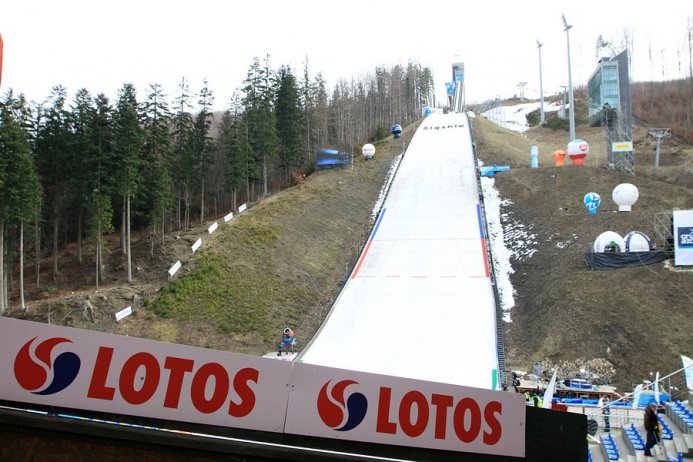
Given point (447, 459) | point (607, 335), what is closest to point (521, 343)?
point (607, 335)

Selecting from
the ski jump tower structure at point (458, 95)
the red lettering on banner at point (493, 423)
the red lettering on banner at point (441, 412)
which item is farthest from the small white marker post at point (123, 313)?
the ski jump tower structure at point (458, 95)

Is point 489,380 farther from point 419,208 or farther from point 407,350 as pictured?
point 419,208

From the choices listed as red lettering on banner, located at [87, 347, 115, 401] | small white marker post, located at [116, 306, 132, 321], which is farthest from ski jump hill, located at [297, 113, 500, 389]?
red lettering on banner, located at [87, 347, 115, 401]

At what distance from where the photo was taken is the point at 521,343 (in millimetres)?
20375

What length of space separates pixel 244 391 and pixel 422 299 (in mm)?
21099

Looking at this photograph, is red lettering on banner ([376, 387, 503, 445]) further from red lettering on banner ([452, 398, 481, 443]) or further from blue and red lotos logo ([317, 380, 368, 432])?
blue and red lotos logo ([317, 380, 368, 432])

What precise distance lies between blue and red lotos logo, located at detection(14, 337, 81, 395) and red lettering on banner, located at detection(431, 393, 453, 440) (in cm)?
242

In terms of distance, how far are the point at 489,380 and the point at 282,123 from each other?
41.5 metres

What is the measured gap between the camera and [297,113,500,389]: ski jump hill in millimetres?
18891

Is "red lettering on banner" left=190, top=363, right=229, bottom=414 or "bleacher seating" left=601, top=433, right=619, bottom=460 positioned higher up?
"red lettering on banner" left=190, top=363, right=229, bottom=414

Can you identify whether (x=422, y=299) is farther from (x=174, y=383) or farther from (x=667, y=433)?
(x=174, y=383)

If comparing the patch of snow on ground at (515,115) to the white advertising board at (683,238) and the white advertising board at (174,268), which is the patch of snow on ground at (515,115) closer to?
the white advertising board at (683,238)

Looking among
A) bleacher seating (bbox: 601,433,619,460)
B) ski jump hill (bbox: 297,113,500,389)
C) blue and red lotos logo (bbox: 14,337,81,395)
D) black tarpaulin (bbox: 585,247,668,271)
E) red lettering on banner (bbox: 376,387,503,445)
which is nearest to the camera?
blue and red lotos logo (bbox: 14,337,81,395)

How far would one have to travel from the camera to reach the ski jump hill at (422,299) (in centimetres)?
1889
